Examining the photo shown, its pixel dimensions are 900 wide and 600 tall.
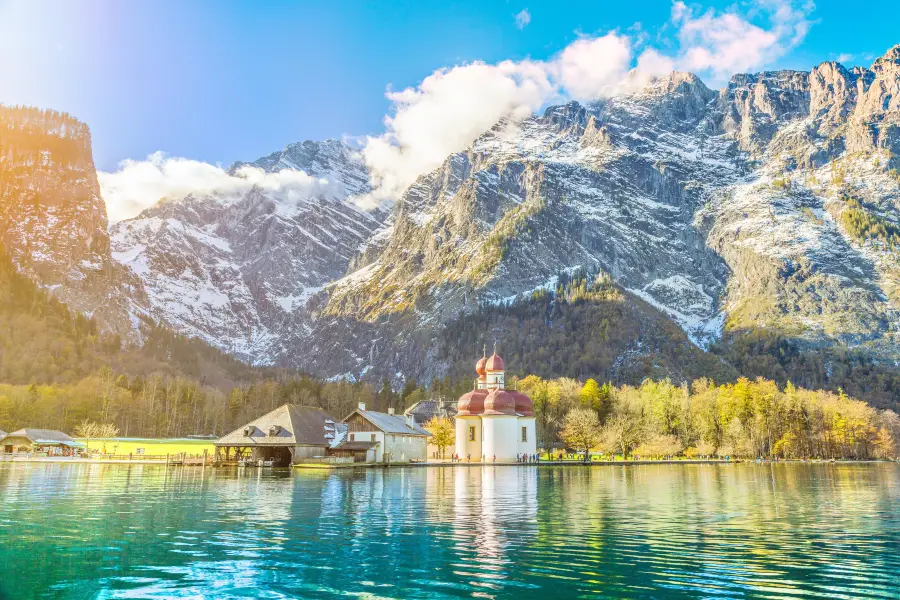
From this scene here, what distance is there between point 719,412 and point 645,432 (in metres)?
16.3

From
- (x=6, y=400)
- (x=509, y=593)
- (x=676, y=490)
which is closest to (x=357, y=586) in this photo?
(x=509, y=593)

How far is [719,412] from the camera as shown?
136 metres

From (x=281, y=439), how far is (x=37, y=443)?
58482 millimetres

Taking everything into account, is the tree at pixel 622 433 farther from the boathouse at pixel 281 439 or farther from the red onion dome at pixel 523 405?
the boathouse at pixel 281 439

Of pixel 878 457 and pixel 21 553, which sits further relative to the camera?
pixel 878 457

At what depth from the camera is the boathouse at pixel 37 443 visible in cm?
12462

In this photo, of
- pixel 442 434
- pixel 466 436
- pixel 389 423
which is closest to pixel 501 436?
pixel 466 436

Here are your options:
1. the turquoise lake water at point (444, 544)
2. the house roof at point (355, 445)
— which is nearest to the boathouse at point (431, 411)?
the house roof at point (355, 445)

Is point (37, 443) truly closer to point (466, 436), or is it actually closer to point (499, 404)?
point (466, 436)

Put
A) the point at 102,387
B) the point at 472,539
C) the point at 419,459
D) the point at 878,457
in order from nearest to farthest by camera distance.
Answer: the point at 472,539 < the point at 419,459 < the point at 878,457 < the point at 102,387

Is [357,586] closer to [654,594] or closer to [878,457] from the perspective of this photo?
[654,594]

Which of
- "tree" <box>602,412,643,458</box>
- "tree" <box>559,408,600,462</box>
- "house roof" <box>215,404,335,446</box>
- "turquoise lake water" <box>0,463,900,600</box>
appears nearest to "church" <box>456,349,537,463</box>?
"tree" <box>559,408,600,462</box>

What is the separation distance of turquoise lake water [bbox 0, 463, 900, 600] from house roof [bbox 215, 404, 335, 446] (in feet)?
126

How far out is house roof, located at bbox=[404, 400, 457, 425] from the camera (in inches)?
5773
